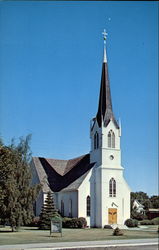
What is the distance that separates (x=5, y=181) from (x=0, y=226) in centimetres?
96

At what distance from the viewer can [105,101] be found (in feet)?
46.5

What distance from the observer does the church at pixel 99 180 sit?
15.5 m

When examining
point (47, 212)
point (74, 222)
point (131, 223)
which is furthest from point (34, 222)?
point (131, 223)

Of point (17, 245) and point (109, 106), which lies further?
point (109, 106)

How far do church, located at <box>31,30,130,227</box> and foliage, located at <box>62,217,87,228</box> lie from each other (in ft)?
1.78

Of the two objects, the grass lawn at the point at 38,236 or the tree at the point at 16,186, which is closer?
the grass lawn at the point at 38,236

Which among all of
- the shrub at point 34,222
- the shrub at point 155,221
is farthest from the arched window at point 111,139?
the shrub at point 34,222

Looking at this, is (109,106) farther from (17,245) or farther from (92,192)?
(17,245)

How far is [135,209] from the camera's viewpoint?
13.7 m

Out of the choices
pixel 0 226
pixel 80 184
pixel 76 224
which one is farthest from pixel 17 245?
pixel 80 184

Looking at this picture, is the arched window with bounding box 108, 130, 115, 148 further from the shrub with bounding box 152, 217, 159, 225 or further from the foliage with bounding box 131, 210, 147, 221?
the shrub with bounding box 152, 217, 159, 225

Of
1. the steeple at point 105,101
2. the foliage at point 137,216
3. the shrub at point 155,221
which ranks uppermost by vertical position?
the steeple at point 105,101

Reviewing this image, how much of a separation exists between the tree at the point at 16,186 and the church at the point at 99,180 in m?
4.71

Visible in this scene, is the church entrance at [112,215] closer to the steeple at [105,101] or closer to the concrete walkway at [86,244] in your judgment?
the steeple at [105,101]
